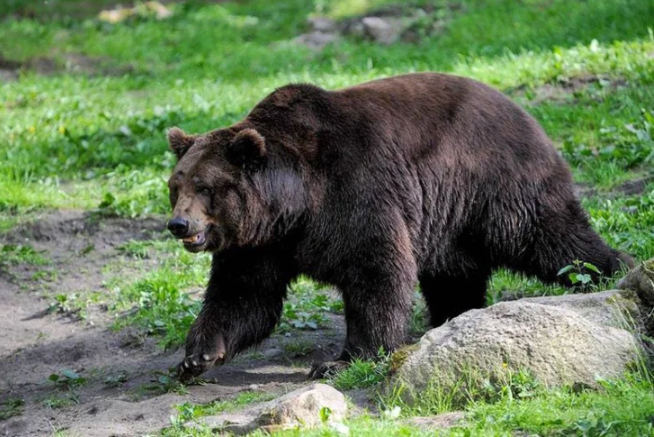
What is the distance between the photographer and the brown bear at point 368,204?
7375mm

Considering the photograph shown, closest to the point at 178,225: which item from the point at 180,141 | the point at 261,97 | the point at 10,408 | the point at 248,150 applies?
the point at 248,150

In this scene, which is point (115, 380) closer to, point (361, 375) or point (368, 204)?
point (361, 375)

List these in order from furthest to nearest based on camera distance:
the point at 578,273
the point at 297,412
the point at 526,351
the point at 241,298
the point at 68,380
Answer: the point at 68,380 < the point at 578,273 < the point at 241,298 < the point at 526,351 < the point at 297,412

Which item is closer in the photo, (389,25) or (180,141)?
(180,141)

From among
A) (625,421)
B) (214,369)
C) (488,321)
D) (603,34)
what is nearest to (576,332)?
(488,321)

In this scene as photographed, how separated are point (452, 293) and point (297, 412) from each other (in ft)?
9.71

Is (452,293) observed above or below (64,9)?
below

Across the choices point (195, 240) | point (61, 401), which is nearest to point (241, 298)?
point (195, 240)

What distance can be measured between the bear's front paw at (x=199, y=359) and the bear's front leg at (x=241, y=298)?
25 millimetres

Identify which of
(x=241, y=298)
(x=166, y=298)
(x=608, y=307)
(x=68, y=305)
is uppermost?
(x=608, y=307)

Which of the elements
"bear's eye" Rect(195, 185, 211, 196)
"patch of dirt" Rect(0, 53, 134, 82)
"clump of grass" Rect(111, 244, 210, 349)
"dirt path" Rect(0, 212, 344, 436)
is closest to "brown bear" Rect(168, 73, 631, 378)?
"bear's eye" Rect(195, 185, 211, 196)

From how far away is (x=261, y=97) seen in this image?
1398 cm

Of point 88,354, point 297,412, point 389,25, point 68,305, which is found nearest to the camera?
point 297,412

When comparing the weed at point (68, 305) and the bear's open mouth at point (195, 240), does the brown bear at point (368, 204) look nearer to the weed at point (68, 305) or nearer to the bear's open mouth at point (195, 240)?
the bear's open mouth at point (195, 240)
